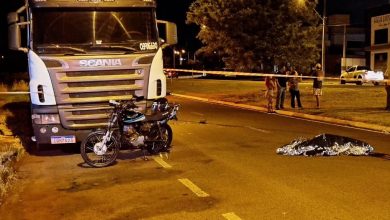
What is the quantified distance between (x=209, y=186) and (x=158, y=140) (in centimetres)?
284

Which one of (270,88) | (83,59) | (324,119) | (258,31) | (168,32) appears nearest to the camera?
(83,59)

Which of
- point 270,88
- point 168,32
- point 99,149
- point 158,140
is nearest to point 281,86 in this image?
point 270,88

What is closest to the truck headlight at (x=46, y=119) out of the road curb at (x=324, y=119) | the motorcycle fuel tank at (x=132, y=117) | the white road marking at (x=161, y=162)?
the motorcycle fuel tank at (x=132, y=117)

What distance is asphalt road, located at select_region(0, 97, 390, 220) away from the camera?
261 inches

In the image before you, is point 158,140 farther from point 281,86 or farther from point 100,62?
point 281,86

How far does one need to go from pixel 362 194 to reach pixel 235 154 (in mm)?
3726

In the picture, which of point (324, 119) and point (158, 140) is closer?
point (158, 140)

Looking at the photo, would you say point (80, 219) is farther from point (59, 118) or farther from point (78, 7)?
point (78, 7)

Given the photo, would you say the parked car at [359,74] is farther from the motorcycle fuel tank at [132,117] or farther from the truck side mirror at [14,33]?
the truck side mirror at [14,33]

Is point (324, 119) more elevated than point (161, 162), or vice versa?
point (161, 162)

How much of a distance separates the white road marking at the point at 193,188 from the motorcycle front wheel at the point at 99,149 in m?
1.95

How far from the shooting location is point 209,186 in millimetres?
7941

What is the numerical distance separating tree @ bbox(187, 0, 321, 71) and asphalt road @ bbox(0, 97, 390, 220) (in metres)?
15.9

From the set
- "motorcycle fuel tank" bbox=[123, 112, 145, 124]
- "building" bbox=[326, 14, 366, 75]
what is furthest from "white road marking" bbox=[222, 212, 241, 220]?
"building" bbox=[326, 14, 366, 75]
